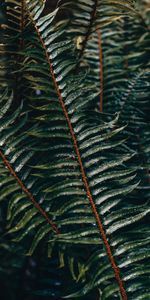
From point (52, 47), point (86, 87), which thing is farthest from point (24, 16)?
point (86, 87)

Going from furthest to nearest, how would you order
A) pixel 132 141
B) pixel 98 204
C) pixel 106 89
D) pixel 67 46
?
pixel 106 89 → pixel 132 141 → pixel 67 46 → pixel 98 204

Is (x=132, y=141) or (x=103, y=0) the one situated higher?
(x=103, y=0)

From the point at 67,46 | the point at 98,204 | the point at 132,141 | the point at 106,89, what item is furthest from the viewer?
the point at 106,89

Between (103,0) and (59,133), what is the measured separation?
17.6 inches

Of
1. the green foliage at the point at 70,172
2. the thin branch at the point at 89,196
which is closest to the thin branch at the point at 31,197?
the green foliage at the point at 70,172

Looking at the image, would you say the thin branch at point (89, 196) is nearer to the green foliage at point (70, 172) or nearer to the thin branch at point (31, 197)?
the green foliage at point (70, 172)

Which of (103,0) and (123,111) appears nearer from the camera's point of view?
(103,0)

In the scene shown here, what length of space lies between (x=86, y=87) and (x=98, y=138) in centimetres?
16

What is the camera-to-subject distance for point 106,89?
1666 millimetres

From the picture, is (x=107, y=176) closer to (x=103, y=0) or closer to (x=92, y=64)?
(x=103, y=0)

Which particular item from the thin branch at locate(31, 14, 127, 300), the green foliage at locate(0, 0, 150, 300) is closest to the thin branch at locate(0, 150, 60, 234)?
the green foliage at locate(0, 0, 150, 300)

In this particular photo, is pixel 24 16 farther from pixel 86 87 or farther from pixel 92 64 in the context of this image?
pixel 92 64

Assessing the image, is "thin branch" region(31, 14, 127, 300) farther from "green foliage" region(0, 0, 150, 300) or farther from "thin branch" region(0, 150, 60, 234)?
"thin branch" region(0, 150, 60, 234)

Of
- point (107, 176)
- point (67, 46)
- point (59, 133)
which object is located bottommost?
point (107, 176)
